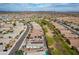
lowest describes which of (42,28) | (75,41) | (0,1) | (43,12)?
(75,41)

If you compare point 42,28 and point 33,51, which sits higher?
point 42,28

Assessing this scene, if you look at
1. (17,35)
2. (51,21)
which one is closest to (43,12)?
(51,21)
